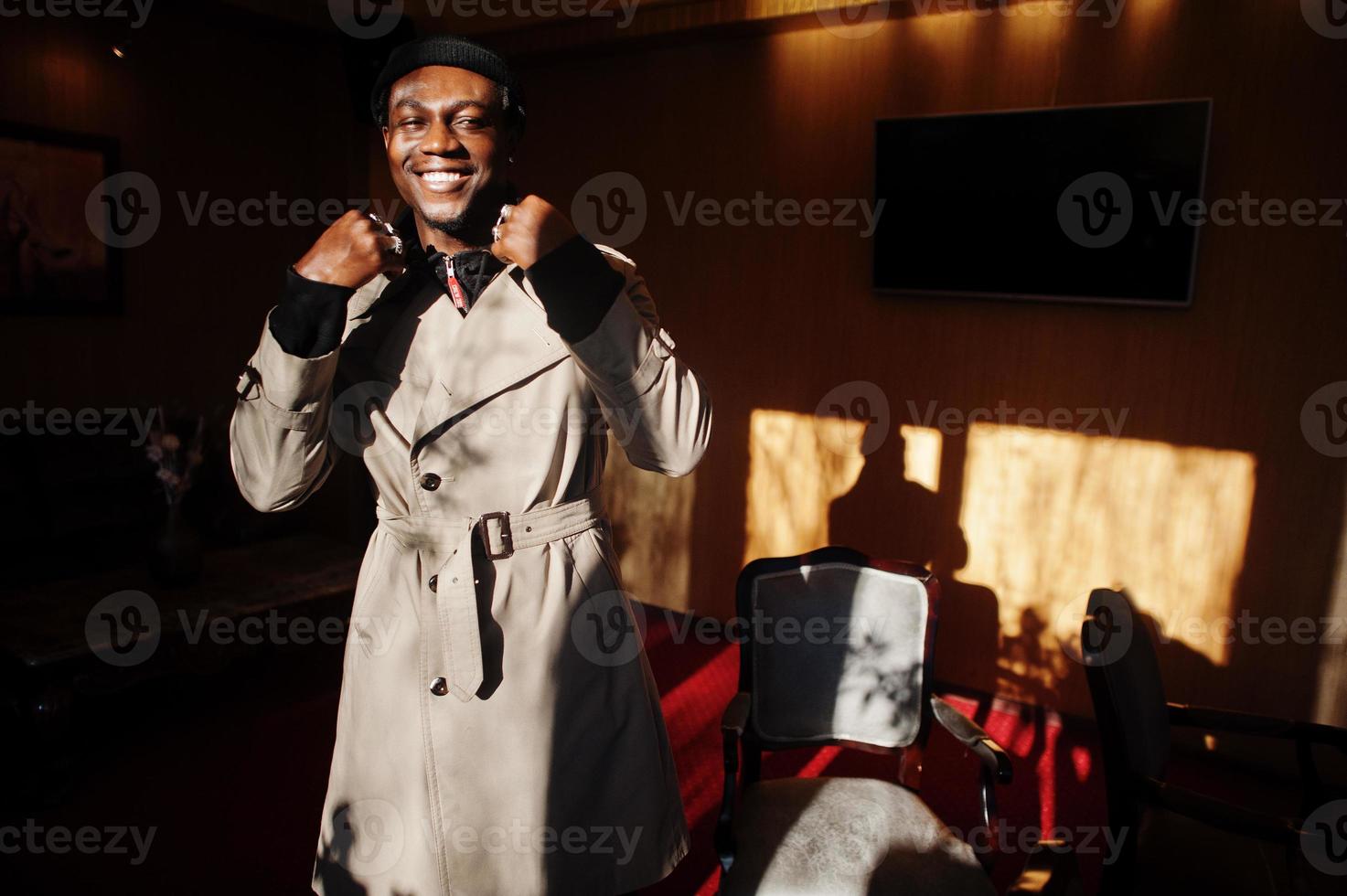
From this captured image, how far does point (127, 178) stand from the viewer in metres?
4.20

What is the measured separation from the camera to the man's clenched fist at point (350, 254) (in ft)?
3.16

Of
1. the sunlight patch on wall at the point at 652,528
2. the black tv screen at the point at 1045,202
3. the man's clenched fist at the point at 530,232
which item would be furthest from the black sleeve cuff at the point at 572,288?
the sunlight patch on wall at the point at 652,528

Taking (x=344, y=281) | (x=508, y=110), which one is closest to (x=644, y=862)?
(x=344, y=281)

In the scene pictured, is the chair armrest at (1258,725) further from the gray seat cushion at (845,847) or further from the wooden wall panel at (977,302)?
the wooden wall panel at (977,302)

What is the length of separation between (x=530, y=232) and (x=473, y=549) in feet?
1.28

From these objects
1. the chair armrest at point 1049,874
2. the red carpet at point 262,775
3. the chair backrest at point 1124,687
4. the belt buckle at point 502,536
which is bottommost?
the red carpet at point 262,775

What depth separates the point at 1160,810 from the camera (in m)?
1.92

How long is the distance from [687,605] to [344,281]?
3476 mm

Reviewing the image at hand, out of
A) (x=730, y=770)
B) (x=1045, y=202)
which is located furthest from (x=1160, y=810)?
(x=1045, y=202)

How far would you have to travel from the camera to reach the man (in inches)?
42.3

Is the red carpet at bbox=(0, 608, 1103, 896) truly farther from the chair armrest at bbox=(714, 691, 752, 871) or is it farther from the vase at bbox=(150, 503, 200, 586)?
the chair armrest at bbox=(714, 691, 752, 871)

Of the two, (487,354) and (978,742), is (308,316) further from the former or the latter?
(978,742)

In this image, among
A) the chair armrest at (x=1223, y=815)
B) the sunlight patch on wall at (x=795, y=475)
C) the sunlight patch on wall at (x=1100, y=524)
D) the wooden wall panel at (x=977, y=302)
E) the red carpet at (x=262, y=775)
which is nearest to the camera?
the chair armrest at (x=1223, y=815)

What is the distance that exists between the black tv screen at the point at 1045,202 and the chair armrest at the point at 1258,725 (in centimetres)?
154
